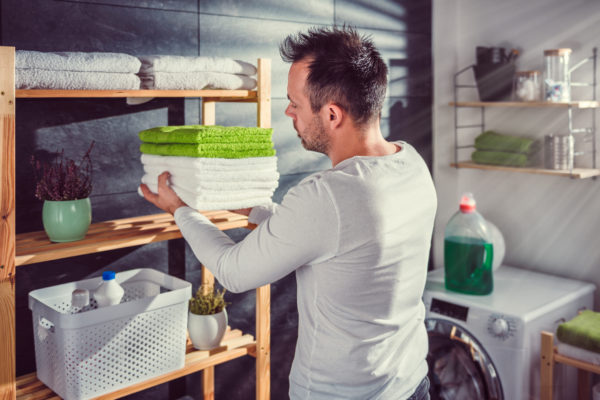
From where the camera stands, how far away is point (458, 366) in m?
2.30

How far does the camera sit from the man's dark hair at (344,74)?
1264 mm

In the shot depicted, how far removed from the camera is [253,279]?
124 centimetres

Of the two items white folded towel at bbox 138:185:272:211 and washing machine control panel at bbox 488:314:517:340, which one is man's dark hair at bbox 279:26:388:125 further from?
washing machine control panel at bbox 488:314:517:340

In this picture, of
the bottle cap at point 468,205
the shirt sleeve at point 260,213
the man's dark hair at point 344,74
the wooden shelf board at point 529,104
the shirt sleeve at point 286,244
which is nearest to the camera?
the shirt sleeve at point 286,244

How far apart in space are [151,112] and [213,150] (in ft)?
1.67

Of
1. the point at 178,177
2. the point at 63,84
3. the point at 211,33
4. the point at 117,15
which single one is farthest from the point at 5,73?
the point at 211,33

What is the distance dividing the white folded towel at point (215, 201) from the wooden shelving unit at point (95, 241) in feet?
0.40

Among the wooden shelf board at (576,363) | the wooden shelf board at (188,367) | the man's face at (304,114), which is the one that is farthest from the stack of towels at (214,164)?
the wooden shelf board at (576,363)

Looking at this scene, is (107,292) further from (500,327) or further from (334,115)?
(500,327)

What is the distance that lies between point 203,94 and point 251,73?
19cm

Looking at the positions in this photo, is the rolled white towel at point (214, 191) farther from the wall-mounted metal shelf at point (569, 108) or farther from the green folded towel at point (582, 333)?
the wall-mounted metal shelf at point (569, 108)

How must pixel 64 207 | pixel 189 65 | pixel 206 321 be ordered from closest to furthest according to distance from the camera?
Result: 1. pixel 64 207
2. pixel 189 65
3. pixel 206 321

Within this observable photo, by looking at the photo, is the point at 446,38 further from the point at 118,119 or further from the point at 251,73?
the point at 118,119

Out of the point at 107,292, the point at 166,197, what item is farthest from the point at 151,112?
the point at 107,292
